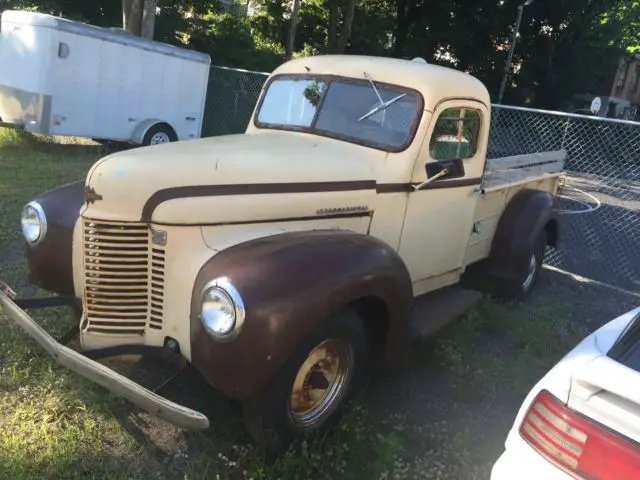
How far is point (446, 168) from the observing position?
3.87 meters

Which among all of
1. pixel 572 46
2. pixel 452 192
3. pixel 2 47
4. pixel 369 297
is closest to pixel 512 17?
pixel 572 46

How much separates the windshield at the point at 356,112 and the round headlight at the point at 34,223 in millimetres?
1757

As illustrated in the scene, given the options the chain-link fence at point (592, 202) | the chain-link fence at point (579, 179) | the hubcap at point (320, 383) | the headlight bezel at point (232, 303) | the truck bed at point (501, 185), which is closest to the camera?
the headlight bezel at point (232, 303)

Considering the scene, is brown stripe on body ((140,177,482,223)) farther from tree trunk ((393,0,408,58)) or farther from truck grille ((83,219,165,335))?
tree trunk ((393,0,408,58))

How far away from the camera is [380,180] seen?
3695 mm

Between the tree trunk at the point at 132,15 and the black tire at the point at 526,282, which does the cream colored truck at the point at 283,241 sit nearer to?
the black tire at the point at 526,282

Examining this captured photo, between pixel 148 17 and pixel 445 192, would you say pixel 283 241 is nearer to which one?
pixel 445 192

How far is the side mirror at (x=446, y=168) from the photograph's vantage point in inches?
152

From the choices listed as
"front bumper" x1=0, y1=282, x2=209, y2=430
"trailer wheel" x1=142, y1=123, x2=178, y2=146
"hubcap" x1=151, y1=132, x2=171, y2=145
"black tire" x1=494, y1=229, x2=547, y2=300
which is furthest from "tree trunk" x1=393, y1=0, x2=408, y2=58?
"front bumper" x1=0, y1=282, x2=209, y2=430

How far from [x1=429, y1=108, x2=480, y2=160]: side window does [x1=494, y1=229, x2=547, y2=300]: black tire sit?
132 cm

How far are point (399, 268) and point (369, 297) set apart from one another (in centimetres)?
24

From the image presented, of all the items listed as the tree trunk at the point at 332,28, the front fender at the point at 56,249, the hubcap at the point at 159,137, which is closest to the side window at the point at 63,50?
the hubcap at the point at 159,137

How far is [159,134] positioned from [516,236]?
28.1 feet

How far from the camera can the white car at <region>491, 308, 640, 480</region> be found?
1.75m
